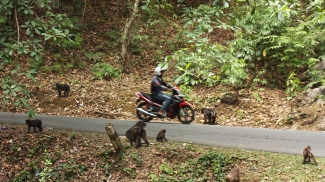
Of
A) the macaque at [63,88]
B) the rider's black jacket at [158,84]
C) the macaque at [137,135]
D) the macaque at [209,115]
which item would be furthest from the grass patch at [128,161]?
the macaque at [63,88]

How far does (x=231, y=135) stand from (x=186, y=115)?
2421 mm

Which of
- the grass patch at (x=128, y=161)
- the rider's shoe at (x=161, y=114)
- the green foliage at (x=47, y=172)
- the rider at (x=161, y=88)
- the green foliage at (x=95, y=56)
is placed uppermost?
the green foliage at (x=95, y=56)

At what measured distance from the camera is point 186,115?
11.1 metres

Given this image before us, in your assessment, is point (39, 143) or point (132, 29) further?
point (132, 29)

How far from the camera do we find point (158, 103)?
1114cm

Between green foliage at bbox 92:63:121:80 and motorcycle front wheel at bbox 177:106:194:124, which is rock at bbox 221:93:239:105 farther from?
green foliage at bbox 92:63:121:80

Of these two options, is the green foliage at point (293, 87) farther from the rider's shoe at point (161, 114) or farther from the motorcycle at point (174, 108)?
the rider's shoe at point (161, 114)

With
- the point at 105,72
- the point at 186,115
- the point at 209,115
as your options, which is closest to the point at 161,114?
the point at 186,115

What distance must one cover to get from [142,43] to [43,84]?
7.95 metres

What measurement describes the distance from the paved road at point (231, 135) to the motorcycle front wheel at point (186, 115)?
55 centimetres

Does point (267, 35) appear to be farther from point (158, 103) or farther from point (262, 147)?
point (262, 147)

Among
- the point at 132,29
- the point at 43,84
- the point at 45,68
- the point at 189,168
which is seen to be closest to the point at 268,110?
the point at 189,168

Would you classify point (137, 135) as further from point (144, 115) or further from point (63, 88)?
point (63, 88)

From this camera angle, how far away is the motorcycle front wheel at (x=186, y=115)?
1101cm
